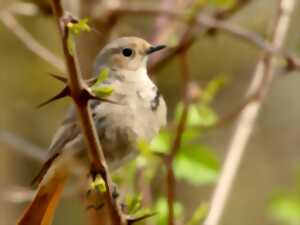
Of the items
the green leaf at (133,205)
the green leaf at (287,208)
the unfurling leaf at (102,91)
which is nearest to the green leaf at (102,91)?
the unfurling leaf at (102,91)

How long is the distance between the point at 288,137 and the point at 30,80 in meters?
2.04

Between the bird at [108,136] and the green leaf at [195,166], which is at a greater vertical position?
the green leaf at [195,166]

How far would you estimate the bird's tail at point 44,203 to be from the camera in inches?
107

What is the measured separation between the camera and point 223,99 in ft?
24.8

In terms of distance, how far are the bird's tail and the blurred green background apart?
128 inches

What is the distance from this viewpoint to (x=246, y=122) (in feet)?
11.1

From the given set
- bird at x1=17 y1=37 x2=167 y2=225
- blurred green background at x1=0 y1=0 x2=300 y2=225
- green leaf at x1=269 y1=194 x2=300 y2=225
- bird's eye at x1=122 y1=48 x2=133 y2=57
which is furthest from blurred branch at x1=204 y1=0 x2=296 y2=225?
blurred green background at x1=0 y1=0 x2=300 y2=225

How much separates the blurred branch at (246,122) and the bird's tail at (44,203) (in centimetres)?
49

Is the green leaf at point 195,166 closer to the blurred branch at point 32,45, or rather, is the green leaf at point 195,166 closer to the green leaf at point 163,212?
the green leaf at point 163,212

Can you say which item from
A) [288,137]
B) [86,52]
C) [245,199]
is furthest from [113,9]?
[245,199]

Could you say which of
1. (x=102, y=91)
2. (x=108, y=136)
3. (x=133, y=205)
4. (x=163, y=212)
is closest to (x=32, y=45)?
(x=163, y=212)

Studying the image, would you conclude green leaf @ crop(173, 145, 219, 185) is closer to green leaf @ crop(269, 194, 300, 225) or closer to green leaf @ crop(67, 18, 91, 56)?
green leaf @ crop(269, 194, 300, 225)

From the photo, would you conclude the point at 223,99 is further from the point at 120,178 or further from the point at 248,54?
the point at 120,178

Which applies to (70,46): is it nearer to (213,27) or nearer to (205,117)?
(205,117)
